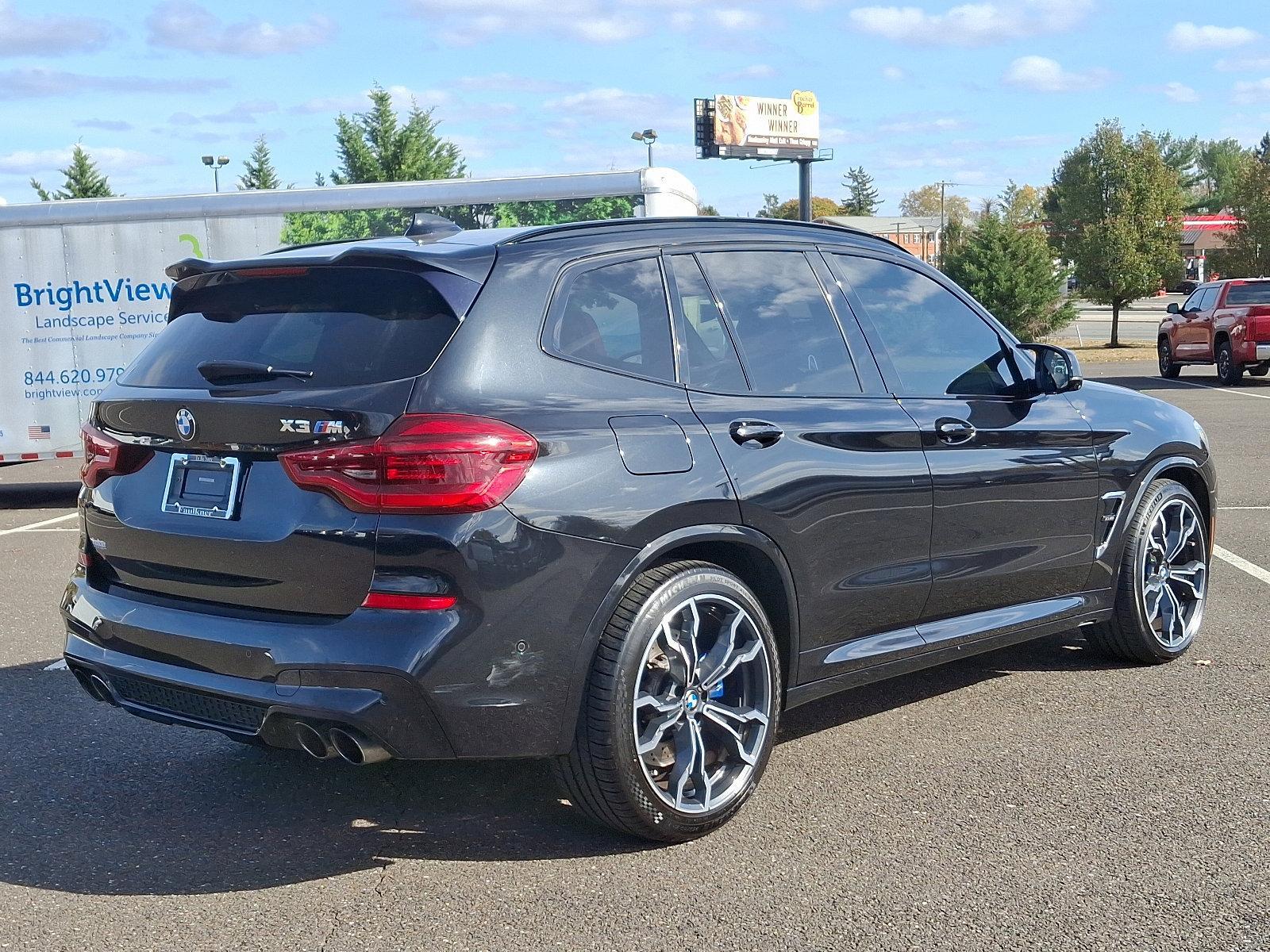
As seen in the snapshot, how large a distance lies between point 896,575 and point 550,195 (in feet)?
29.9

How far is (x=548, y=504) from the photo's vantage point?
12.1ft

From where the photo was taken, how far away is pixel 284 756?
492cm

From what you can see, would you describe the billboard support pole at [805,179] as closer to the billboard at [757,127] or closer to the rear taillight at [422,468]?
the billboard at [757,127]

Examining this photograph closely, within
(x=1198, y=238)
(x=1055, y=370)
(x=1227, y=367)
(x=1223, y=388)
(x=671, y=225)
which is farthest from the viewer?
(x=1198, y=238)

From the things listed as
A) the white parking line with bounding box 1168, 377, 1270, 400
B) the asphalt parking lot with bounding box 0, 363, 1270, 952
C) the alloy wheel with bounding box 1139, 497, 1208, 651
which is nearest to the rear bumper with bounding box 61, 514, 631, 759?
the asphalt parking lot with bounding box 0, 363, 1270, 952

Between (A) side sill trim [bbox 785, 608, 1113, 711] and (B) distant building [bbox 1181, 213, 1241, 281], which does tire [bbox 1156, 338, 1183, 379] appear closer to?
(A) side sill trim [bbox 785, 608, 1113, 711]

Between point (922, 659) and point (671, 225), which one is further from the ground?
point (671, 225)

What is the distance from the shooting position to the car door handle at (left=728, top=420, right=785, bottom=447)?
4191mm

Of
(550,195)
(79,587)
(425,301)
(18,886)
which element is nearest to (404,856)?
(18,886)

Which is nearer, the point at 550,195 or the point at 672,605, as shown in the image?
the point at 672,605

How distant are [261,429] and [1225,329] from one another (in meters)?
23.2

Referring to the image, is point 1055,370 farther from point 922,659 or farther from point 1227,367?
point 1227,367

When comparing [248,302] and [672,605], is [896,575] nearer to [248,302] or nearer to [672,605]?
[672,605]

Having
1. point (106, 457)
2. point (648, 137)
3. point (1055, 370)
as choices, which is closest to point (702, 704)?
point (106, 457)
